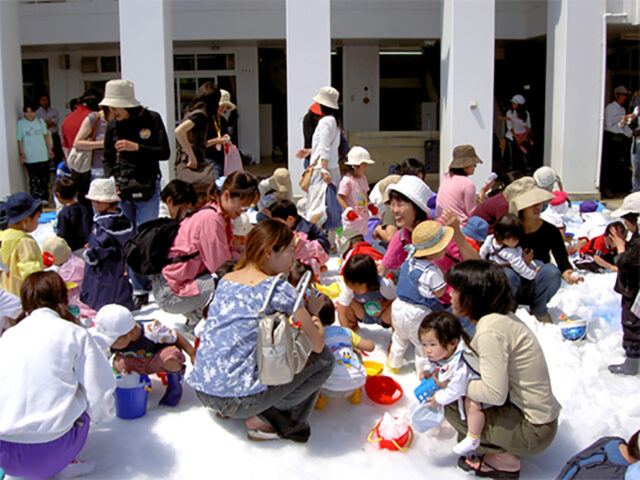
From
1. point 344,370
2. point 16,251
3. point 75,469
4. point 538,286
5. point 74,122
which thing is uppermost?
point 74,122

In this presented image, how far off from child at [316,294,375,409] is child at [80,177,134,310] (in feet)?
6.87

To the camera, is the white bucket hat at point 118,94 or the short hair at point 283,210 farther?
the white bucket hat at point 118,94

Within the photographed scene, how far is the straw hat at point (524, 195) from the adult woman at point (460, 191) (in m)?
0.59

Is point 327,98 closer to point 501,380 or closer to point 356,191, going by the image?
point 356,191

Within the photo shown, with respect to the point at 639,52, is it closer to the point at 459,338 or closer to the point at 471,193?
the point at 471,193

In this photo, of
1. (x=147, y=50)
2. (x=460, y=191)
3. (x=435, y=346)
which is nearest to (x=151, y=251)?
(x=435, y=346)

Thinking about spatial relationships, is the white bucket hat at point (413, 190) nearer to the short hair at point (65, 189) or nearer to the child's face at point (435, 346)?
the child's face at point (435, 346)

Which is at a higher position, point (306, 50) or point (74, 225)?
point (306, 50)

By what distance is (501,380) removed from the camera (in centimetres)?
274

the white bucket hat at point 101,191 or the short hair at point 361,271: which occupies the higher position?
the white bucket hat at point 101,191

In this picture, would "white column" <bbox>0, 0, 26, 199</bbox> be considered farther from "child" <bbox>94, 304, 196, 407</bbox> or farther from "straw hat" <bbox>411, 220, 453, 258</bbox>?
"straw hat" <bbox>411, 220, 453, 258</bbox>

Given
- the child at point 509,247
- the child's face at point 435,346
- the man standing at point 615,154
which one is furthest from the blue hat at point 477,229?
the man standing at point 615,154

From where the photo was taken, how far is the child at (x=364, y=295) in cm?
416

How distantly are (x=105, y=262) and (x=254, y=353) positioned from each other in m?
2.43
